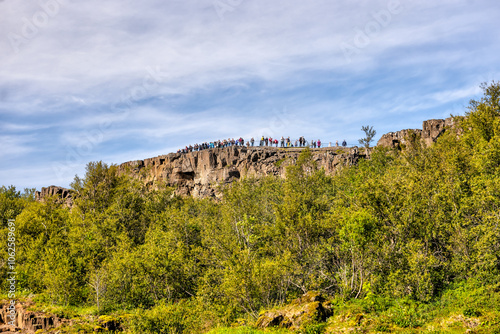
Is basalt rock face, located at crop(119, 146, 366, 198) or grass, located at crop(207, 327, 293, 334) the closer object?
grass, located at crop(207, 327, 293, 334)

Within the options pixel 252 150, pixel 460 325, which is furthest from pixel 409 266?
pixel 252 150

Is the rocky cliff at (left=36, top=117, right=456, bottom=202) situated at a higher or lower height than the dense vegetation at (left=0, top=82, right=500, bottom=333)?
higher

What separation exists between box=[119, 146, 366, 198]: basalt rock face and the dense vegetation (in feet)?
212

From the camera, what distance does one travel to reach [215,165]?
13338cm

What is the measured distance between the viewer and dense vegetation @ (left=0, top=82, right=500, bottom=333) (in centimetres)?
2700

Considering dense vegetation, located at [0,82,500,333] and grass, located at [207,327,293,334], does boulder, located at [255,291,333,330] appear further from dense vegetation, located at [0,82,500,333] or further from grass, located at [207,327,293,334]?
dense vegetation, located at [0,82,500,333]

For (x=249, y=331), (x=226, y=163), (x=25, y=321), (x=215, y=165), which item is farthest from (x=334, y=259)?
(x=215, y=165)

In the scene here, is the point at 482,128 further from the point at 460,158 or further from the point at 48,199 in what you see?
the point at 48,199

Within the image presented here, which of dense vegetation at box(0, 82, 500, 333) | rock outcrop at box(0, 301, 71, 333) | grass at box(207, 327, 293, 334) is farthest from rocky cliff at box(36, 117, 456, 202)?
grass at box(207, 327, 293, 334)

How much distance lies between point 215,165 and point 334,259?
327 ft

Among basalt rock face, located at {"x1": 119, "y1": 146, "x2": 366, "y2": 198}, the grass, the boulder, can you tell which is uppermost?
basalt rock face, located at {"x1": 119, "y1": 146, "x2": 366, "y2": 198}

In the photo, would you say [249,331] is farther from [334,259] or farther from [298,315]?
[334,259]

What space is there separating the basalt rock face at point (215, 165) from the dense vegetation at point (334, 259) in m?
64.5

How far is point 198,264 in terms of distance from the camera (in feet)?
136
